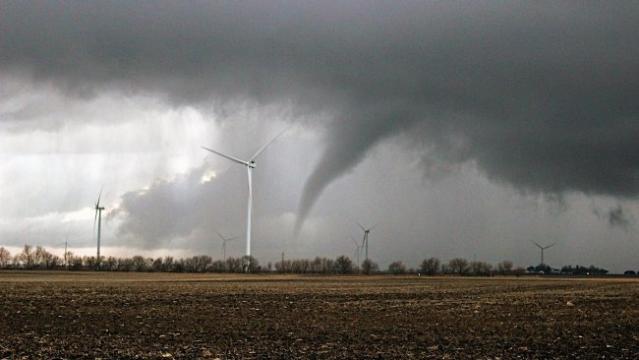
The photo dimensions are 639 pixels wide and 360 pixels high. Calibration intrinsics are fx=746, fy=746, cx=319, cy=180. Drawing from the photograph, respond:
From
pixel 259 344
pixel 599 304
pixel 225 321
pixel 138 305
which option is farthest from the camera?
pixel 599 304

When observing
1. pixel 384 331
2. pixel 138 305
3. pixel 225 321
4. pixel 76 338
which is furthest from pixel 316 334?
pixel 138 305

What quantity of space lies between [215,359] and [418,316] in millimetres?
20164

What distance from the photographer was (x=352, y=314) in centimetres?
4584

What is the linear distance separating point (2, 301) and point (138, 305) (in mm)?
11168

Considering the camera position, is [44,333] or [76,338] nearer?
[76,338]

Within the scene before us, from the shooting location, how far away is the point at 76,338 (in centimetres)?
3269

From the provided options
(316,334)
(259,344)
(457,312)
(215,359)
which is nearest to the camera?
(215,359)

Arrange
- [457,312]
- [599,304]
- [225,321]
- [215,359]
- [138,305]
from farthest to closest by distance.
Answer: [599,304] < [138,305] < [457,312] < [225,321] < [215,359]

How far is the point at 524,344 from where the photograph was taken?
3112cm

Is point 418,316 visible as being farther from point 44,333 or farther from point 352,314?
point 44,333

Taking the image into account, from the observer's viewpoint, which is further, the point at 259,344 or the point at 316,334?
the point at 316,334

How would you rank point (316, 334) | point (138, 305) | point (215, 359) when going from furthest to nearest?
1. point (138, 305)
2. point (316, 334)
3. point (215, 359)

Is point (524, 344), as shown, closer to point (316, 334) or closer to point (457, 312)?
point (316, 334)

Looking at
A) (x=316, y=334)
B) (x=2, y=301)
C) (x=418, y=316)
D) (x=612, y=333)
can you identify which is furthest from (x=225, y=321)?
(x=2, y=301)
